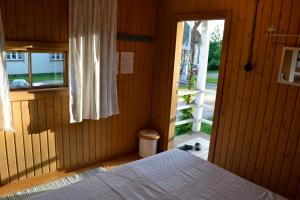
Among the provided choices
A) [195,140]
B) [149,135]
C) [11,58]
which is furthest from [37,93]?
[195,140]

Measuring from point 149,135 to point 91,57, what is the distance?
1.42 m

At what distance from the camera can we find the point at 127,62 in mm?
3369

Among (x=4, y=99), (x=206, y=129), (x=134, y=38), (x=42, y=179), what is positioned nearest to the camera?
(x=4, y=99)

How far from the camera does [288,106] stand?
2.32 metres

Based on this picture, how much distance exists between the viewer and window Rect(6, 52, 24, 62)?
2498mm

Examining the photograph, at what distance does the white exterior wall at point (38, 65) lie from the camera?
256 centimetres

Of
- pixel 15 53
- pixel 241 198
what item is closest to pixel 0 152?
pixel 15 53

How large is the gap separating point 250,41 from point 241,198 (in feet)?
5.14

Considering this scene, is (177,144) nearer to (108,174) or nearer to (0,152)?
(108,174)

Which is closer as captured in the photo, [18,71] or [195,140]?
[18,71]

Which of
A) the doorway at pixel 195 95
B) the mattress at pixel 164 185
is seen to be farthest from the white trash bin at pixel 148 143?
the mattress at pixel 164 185

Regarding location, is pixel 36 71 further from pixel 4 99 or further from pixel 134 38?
pixel 134 38

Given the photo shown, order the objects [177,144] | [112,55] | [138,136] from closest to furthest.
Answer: [112,55]
[138,136]
[177,144]

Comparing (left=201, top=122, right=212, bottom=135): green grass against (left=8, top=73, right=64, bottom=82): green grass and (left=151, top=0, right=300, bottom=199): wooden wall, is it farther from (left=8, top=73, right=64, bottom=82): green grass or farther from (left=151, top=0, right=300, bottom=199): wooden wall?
(left=8, top=73, right=64, bottom=82): green grass
